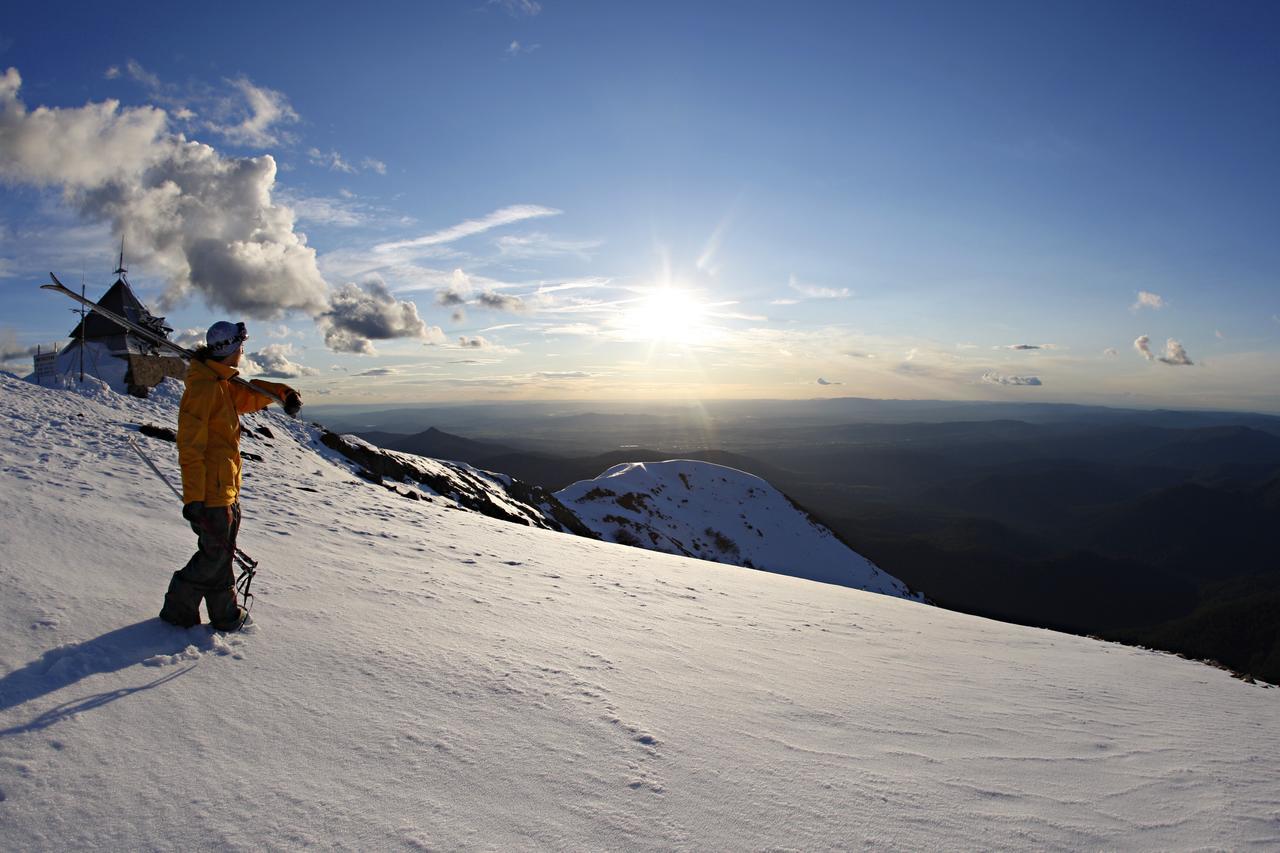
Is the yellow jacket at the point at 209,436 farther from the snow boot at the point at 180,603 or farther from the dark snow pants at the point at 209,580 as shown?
the snow boot at the point at 180,603

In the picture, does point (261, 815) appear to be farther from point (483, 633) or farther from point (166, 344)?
point (166, 344)

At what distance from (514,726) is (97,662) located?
2.97 metres

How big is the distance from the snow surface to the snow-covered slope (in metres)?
48.7

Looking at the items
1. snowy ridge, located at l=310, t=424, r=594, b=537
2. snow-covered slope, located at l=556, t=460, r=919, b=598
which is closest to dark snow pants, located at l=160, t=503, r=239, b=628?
snowy ridge, located at l=310, t=424, r=594, b=537

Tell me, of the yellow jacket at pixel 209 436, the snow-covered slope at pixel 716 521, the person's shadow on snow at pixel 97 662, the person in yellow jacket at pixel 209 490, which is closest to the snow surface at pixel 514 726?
the person's shadow on snow at pixel 97 662

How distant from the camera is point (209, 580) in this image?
4.91 metres

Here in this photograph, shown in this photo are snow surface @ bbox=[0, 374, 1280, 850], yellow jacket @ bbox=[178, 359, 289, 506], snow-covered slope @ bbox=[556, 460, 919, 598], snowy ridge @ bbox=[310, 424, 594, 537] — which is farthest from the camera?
snow-covered slope @ bbox=[556, 460, 919, 598]

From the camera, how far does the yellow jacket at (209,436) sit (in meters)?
4.97

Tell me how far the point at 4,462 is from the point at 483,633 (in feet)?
31.5

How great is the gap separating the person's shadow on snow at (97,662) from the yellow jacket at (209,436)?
1096mm

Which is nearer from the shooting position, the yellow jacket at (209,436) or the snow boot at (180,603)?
the snow boot at (180,603)

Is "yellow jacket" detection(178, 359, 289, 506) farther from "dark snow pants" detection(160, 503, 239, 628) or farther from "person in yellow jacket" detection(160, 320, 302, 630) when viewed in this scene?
"dark snow pants" detection(160, 503, 239, 628)

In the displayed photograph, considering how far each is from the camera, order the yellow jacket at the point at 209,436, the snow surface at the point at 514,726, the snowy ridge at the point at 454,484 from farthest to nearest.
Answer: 1. the snowy ridge at the point at 454,484
2. the yellow jacket at the point at 209,436
3. the snow surface at the point at 514,726

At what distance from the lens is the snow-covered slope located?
62.5m
